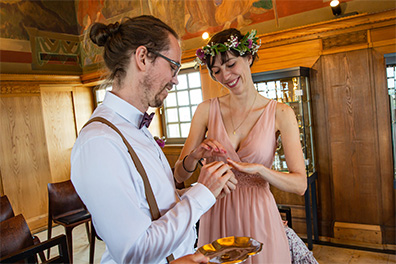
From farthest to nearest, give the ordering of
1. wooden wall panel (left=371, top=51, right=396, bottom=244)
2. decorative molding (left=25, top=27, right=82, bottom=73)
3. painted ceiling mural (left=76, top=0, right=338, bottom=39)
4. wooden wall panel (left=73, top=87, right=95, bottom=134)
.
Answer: wooden wall panel (left=73, top=87, right=95, bottom=134)
decorative molding (left=25, top=27, right=82, bottom=73)
painted ceiling mural (left=76, top=0, right=338, bottom=39)
wooden wall panel (left=371, top=51, right=396, bottom=244)

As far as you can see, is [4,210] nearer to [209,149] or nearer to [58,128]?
[209,149]

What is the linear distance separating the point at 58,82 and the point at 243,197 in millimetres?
6244

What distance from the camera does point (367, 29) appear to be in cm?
377

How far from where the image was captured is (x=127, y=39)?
119cm

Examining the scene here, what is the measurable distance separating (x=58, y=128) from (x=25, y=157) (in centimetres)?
103

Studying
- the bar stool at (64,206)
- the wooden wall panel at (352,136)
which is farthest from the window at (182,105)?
the wooden wall panel at (352,136)

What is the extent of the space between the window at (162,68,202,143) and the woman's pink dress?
4325mm

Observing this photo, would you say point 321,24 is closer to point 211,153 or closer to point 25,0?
point 211,153

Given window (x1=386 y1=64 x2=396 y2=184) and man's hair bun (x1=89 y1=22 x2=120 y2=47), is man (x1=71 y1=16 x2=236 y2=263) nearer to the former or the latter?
man's hair bun (x1=89 y1=22 x2=120 y2=47)

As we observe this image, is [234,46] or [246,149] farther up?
[234,46]

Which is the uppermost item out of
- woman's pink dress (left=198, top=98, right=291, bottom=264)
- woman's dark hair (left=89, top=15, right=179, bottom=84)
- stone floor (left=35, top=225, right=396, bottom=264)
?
woman's dark hair (left=89, top=15, right=179, bottom=84)

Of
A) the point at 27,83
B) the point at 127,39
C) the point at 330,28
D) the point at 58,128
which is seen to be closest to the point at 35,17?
the point at 27,83

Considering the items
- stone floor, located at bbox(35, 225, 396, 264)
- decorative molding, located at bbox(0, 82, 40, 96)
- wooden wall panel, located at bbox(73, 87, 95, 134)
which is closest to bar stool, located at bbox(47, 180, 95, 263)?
stone floor, located at bbox(35, 225, 396, 264)

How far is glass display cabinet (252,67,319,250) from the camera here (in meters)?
4.10
